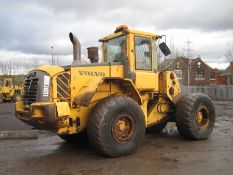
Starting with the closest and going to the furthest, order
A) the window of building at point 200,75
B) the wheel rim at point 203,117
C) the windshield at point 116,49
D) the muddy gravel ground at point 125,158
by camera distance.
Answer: the muddy gravel ground at point 125,158 < the windshield at point 116,49 < the wheel rim at point 203,117 < the window of building at point 200,75

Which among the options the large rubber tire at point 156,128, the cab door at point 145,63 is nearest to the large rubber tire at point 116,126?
the cab door at point 145,63

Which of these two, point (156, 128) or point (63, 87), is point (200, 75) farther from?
point (63, 87)

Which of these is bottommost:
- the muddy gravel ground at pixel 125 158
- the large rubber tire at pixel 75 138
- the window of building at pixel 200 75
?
the muddy gravel ground at pixel 125 158

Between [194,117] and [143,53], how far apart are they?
2.16 m

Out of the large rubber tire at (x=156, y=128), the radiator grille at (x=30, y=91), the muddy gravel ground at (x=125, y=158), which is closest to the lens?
the muddy gravel ground at (x=125, y=158)

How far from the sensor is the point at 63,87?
7113 millimetres

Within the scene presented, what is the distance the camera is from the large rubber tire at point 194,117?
8.80m

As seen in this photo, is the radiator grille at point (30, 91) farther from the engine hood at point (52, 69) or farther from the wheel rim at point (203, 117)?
the wheel rim at point (203, 117)

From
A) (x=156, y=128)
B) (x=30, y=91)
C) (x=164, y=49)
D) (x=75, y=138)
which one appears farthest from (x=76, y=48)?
(x=156, y=128)

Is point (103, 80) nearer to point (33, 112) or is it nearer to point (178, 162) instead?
point (33, 112)

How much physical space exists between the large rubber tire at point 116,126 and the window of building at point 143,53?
3.97 ft

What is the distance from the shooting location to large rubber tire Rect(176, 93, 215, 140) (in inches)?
347

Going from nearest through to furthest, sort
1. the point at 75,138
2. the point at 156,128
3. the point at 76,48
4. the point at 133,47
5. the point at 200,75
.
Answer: the point at 76,48
the point at 133,47
the point at 75,138
the point at 156,128
the point at 200,75

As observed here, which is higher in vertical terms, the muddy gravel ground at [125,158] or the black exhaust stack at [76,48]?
the black exhaust stack at [76,48]
